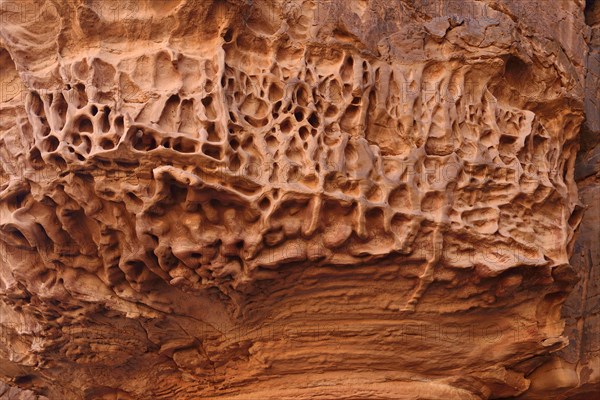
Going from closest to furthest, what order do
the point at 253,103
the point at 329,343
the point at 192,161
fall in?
the point at 192,161 → the point at 253,103 → the point at 329,343

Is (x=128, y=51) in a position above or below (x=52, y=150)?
above

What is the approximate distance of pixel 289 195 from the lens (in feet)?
14.6

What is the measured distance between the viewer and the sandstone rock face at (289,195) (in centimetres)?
450

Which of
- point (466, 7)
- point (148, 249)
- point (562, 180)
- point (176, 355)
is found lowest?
point (176, 355)

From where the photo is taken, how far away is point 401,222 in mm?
4633

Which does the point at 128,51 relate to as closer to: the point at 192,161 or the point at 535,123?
the point at 192,161

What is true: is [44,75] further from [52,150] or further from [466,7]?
[466,7]

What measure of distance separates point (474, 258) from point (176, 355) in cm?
175

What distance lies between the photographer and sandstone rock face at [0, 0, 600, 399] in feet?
14.8

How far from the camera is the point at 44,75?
4.73 m

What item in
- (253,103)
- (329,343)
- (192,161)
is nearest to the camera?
(192,161)

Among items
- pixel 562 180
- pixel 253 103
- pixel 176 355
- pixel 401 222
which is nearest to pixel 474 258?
pixel 401 222

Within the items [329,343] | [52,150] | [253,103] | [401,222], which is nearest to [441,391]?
[329,343]

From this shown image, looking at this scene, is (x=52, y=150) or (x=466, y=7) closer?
(x=52, y=150)
